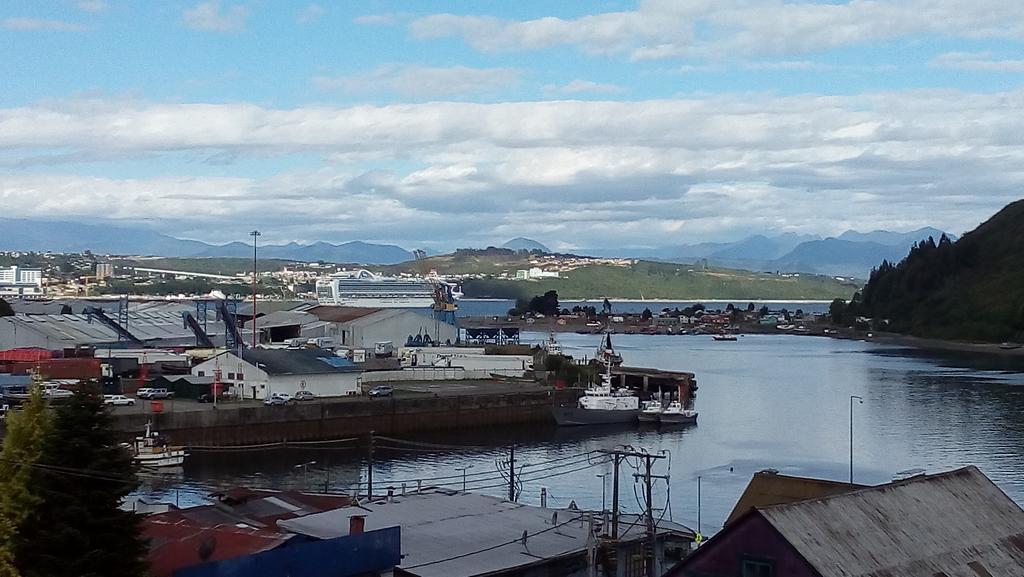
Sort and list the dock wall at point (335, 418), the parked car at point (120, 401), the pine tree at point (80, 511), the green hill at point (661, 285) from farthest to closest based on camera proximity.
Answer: the green hill at point (661, 285), the parked car at point (120, 401), the dock wall at point (335, 418), the pine tree at point (80, 511)

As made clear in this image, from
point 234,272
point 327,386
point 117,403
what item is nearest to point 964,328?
point 327,386

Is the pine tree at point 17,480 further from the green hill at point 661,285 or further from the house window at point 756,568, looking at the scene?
the green hill at point 661,285

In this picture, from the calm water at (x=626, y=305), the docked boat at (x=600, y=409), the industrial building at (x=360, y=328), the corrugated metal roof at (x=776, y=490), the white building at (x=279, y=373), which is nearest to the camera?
the corrugated metal roof at (x=776, y=490)

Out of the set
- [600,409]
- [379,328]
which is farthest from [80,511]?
[379,328]

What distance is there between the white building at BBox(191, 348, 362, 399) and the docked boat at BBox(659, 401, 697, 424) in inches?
299

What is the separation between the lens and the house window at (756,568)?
7.36 m

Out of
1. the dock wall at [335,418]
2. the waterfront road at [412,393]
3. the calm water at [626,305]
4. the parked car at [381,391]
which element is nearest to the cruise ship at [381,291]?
the calm water at [626,305]

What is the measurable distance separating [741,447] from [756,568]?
18.1 m

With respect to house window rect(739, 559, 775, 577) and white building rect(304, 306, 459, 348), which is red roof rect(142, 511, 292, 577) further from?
white building rect(304, 306, 459, 348)

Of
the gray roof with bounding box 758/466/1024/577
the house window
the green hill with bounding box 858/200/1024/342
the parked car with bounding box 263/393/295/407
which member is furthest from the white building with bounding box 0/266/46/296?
the house window

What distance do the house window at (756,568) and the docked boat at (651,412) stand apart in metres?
22.2

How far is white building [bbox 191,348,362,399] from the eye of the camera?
86.5 feet

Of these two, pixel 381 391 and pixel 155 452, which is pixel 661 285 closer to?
pixel 381 391

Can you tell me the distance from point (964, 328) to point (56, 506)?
6706 centimetres
